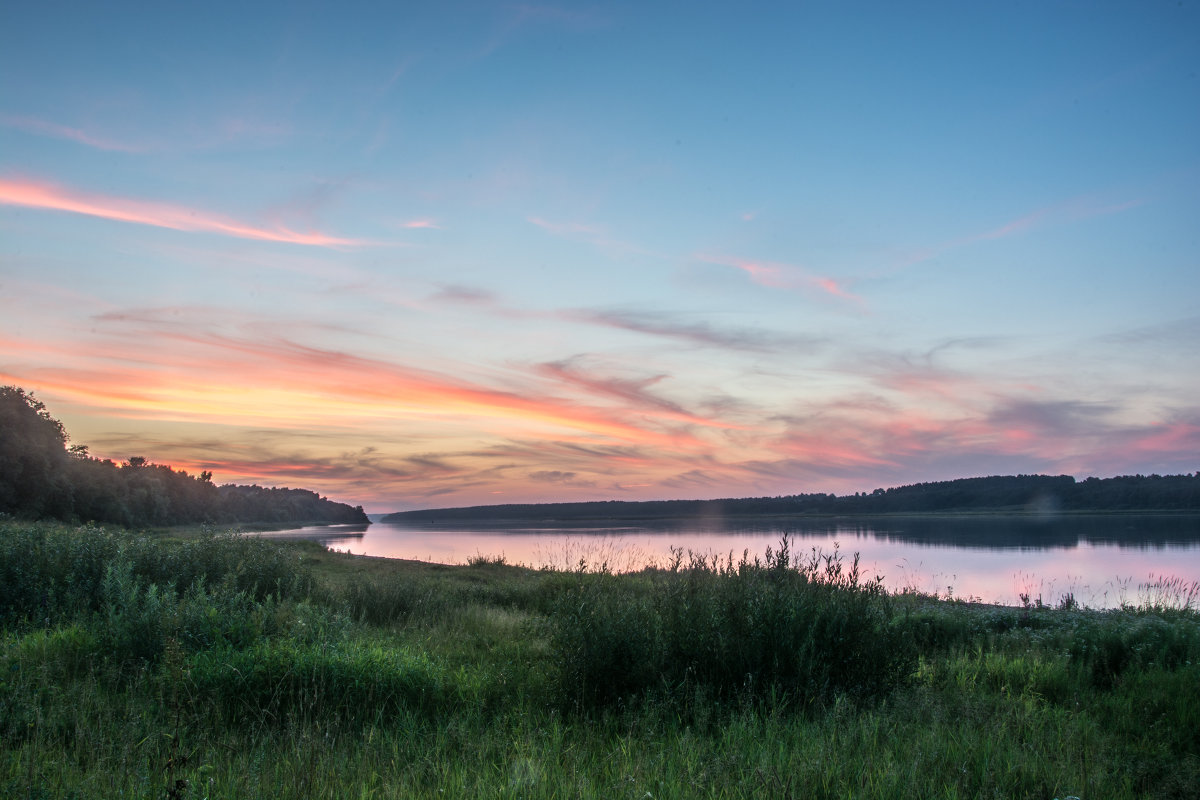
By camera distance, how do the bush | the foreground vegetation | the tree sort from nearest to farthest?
the foreground vegetation → the bush → the tree

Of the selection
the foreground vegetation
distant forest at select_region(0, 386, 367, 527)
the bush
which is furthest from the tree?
the bush

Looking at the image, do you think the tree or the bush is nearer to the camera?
the bush

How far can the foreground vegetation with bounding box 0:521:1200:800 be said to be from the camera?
4488mm

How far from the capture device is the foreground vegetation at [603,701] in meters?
4.49

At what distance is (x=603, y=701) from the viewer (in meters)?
6.82

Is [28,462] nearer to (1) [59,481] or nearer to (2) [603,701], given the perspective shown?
(1) [59,481]

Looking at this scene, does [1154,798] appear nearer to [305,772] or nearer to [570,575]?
[305,772]

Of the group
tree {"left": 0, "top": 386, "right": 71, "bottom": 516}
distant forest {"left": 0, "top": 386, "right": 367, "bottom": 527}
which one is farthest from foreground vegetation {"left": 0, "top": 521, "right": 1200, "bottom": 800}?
tree {"left": 0, "top": 386, "right": 71, "bottom": 516}

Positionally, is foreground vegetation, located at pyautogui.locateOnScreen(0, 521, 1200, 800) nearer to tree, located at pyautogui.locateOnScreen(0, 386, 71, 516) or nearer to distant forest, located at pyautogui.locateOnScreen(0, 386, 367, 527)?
distant forest, located at pyautogui.locateOnScreen(0, 386, 367, 527)

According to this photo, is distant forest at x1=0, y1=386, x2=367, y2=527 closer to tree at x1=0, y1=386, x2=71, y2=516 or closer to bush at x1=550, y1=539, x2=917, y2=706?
tree at x1=0, y1=386, x2=71, y2=516

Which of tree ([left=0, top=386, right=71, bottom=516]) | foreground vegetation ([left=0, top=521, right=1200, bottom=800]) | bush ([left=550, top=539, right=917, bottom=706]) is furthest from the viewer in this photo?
tree ([left=0, top=386, right=71, bottom=516])

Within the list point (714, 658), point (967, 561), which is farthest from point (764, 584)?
point (967, 561)

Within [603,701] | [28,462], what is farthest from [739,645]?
[28,462]

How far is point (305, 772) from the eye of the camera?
4496mm
